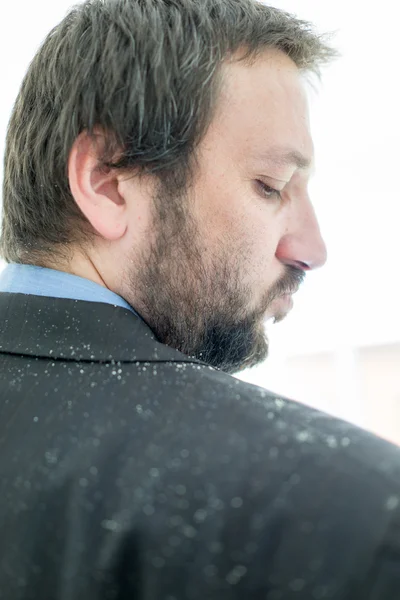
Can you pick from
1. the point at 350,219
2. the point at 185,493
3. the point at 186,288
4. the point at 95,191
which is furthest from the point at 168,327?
the point at 350,219

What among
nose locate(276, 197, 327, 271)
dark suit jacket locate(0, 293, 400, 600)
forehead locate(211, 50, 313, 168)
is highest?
forehead locate(211, 50, 313, 168)

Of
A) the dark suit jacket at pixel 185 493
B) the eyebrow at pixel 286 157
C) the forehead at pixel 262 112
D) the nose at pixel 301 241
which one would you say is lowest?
the dark suit jacket at pixel 185 493

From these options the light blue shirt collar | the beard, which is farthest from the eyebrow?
the light blue shirt collar

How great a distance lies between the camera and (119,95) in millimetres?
695

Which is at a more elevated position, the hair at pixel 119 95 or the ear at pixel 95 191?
the hair at pixel 119 95

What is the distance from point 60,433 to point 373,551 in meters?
0.22

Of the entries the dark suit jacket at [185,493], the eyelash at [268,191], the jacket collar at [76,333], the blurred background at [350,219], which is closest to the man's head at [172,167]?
the eyelash at [268,191]

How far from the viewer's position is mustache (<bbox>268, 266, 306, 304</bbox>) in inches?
30.6

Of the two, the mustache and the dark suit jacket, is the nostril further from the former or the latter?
the dark suit jacket

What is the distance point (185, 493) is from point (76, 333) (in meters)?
0.18

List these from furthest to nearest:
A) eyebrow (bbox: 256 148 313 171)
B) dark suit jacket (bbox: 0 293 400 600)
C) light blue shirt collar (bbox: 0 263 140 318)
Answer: eyebrow (bbox: 256 148 313 171), light blue shirt collar (bbox: 0 263 140 318), dark suit jacket (bbox: 0 293 400 600)

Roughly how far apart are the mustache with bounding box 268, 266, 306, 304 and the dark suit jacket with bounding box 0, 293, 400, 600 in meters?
0.28

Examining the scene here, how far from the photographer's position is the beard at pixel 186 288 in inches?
27.0

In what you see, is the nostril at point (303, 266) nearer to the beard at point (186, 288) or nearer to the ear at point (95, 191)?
the beard at point (186, 288)
